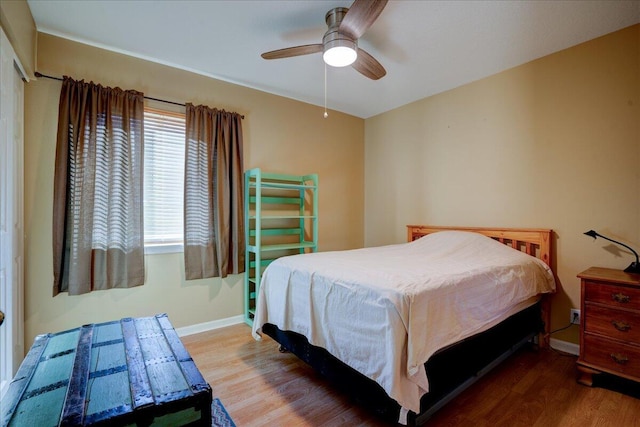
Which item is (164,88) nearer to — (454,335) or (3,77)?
(3,77)

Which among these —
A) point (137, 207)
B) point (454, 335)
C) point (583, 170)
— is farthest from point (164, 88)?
point (583, 170)

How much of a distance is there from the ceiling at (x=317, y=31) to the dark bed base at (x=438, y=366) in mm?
2155

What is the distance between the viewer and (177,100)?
9.14ft

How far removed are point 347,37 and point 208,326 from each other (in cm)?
282

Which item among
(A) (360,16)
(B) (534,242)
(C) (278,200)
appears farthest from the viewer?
(C) (278,200)

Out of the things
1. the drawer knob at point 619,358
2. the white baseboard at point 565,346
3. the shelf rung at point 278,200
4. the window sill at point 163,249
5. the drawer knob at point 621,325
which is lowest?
the white baseboard at point 565,346

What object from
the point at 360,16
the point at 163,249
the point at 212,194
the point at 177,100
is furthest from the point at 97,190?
the point at 360,16

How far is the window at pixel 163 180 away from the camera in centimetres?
266

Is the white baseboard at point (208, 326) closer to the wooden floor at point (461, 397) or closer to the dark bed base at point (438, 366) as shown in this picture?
the wooden floor at point (461, 397)

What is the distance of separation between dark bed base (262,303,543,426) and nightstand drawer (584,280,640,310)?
461mm

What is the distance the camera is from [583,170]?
2.37 metres

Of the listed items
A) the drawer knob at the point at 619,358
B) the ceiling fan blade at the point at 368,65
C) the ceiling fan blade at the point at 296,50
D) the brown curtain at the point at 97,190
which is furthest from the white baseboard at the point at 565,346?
the brown curtain at the point at 97,190

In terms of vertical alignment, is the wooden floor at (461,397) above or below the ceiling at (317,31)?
below

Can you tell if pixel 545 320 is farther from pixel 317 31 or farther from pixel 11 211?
pixel 11 211
